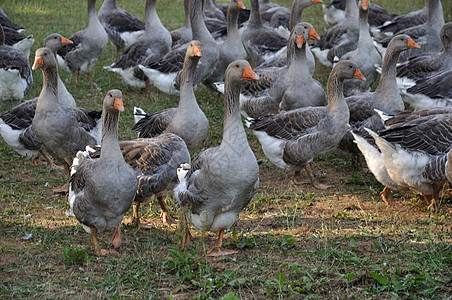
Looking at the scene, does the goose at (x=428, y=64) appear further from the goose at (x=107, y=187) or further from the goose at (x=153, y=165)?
the goose at (x=107, y=187)

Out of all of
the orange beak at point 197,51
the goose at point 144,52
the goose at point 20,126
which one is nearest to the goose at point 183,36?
the goose at point 144,52

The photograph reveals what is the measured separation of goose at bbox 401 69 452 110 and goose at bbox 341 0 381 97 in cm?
145

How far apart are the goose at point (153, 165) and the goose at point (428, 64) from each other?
4959mm

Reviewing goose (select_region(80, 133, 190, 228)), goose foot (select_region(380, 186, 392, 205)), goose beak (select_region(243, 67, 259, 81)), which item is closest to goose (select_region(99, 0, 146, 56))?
goose (select_region(80, 133, 190, 228))

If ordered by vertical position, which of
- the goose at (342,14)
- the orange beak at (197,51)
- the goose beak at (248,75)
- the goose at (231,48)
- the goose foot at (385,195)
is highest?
the goose beak at (248,75)

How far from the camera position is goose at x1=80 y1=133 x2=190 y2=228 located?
6.48 metres

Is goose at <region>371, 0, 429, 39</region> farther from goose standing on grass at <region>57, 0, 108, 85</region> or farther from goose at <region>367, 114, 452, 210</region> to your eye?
goose at <region>367, 114, 452, 210</region>

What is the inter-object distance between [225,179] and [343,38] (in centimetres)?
859

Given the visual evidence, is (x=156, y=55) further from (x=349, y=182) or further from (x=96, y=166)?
(x=96, y=166)

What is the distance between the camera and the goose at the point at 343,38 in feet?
42.5

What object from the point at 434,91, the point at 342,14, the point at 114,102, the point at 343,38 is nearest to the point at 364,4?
the point at 343,38

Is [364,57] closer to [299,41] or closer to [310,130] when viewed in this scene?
[299,41]

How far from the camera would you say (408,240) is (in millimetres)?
5941

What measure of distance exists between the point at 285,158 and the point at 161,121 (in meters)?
1.82
